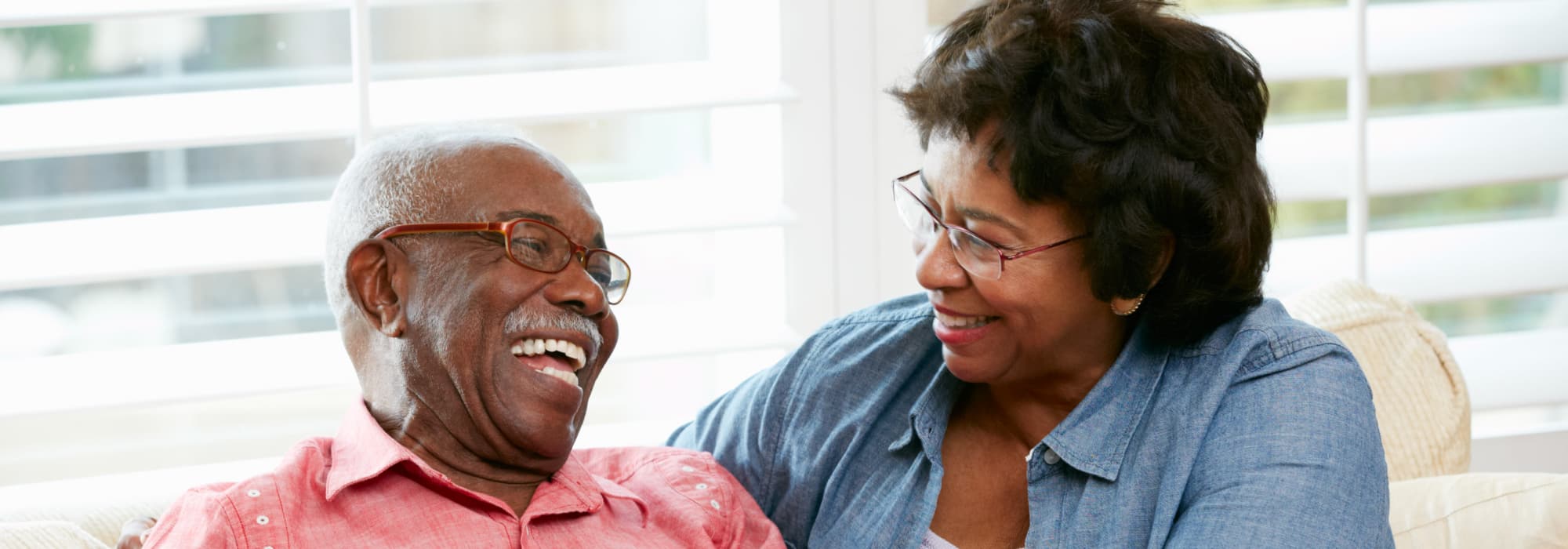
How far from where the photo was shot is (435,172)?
167 centimetres

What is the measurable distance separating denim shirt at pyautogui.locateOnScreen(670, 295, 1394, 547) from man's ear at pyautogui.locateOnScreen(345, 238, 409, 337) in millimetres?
546

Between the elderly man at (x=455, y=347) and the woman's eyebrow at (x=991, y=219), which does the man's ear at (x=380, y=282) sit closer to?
the elderly man at (x=455, y=347)

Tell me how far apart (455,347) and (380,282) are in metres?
0.12

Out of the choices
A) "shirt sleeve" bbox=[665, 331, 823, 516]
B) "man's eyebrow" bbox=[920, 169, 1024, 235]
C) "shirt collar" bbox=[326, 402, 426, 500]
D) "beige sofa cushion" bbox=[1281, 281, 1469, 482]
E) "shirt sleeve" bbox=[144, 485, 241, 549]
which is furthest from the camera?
"beige sofa cushion" bbox=[1281, 281, 1469, 482]

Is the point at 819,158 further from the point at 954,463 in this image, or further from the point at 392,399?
the point at 392,399

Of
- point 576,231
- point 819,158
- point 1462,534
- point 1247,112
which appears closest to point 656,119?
point 819,158

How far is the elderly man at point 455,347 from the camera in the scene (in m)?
1.63

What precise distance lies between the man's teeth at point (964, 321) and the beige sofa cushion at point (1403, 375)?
0.71 m

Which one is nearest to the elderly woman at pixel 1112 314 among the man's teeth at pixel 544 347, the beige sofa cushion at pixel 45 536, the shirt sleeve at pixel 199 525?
the man's teeth at pixel 544 347

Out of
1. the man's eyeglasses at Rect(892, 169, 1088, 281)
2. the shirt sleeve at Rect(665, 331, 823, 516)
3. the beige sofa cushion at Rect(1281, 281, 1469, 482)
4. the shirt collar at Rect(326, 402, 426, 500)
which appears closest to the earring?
the man's eyeglasses at Rect(892, 169, 1088, 281)

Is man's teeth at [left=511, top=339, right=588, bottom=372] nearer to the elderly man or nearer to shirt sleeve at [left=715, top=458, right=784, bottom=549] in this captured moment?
the elderly man

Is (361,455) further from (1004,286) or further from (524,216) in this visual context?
(1004,286)

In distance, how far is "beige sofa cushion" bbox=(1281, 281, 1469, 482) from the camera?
7.09 ft

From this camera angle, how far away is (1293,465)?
158cm
